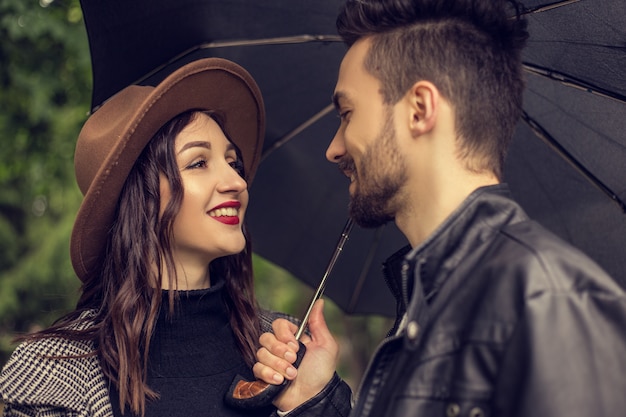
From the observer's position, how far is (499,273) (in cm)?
199

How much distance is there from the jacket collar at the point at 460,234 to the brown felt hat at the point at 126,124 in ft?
4.37

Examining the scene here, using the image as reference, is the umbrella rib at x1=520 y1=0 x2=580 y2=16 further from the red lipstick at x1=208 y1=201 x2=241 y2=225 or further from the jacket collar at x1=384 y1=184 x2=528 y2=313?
the red lipstick at x1=208 y1=201 x2=241 y2=225

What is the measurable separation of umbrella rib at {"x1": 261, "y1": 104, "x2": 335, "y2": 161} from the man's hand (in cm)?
103

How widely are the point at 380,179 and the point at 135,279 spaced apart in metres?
1.23

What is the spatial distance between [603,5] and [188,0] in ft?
5.22

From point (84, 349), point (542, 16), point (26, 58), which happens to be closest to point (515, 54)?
point (542, 16)

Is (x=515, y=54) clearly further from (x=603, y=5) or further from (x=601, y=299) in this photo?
(x=601, y=299)

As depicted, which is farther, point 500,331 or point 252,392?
point 252,392

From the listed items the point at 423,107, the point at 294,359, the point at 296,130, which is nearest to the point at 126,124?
the point at 296,130

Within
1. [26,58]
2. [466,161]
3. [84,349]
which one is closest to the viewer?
[466,161]

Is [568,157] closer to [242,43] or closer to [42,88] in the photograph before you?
[242,43]

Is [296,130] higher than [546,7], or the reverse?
[546,7]

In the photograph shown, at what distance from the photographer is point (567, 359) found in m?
1.80

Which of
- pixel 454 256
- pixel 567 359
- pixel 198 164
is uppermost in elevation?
pixel 198 164
